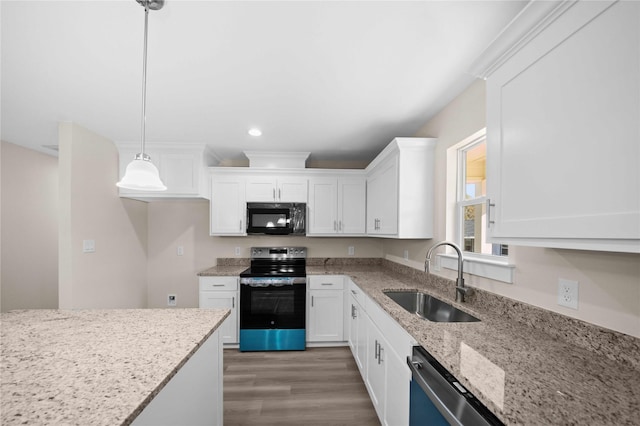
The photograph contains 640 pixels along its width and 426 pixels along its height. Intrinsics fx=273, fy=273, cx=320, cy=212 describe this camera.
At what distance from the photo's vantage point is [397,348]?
153cm

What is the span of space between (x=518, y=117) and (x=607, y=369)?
958 mm

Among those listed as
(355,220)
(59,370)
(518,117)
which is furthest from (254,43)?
(355,220)

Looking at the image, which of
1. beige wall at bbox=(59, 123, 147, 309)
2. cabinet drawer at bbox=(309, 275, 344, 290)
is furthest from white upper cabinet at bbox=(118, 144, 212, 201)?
cabinet drawer at bbox=(309, 275, 344, 290)

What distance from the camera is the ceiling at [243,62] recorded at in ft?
4.13

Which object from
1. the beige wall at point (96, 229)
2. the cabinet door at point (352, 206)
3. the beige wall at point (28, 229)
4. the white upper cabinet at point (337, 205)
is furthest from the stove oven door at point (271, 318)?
the beige wall at point (28, 229)

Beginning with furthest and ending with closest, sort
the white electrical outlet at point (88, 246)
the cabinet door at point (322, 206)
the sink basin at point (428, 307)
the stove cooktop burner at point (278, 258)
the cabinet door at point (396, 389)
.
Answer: the stove cooktop burner at point (278, 258) < the cabinet door at point (322, 206) < the white electrical outlet at point (88, 246) < the sink basin at point (428, 307) < the cabinet door at point (396, 389)

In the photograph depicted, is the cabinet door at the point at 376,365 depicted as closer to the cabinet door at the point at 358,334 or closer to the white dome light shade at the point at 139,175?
the cabinet door at the point at 358,334

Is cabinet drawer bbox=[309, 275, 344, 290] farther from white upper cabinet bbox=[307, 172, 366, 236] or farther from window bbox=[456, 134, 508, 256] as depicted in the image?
window bbox=[456, 134, 508, 256]

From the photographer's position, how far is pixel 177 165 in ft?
10.5

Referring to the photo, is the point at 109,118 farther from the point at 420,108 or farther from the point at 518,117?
the point at 518,117

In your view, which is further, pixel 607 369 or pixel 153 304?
pixel 153 304

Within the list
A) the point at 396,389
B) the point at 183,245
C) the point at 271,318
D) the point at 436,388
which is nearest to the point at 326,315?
the point at 271,318

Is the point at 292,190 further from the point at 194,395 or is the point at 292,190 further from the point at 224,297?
the point at 194,395

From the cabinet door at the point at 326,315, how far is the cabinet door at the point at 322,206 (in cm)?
78
